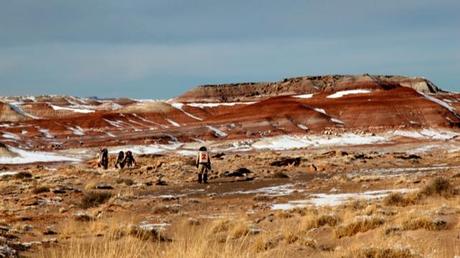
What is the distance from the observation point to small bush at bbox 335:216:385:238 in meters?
10.7

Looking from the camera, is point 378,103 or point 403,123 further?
point 378,103

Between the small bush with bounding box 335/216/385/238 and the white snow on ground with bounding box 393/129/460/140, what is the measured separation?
59284mm

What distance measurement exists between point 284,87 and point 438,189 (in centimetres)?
13678

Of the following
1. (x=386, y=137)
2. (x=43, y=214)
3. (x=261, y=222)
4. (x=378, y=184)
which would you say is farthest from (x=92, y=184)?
(x=386, y=137)

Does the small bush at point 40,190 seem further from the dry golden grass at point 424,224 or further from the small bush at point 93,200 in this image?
the dry golden grass at point 424,224

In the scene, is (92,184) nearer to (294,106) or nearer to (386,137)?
(386,137)

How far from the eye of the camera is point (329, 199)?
727 inches

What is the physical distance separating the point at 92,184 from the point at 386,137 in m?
47.2

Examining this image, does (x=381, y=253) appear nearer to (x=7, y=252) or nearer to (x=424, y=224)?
(x=424, y=224)

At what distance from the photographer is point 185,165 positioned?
1358 inches

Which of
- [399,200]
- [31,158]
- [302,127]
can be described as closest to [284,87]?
[302,127]

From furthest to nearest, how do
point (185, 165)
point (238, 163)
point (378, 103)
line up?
point (378, 103) < point (238, 163) < point (185, 165)

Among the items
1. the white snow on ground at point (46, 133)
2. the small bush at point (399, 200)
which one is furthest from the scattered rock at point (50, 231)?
the white snow on ground at point (46, 133)

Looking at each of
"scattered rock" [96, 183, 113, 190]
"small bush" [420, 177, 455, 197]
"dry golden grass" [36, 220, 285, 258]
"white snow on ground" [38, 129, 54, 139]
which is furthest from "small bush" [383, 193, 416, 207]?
"white snow on ground" [38, 129, 54, 139]
